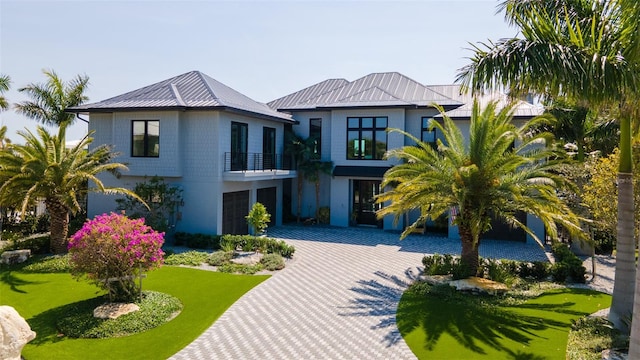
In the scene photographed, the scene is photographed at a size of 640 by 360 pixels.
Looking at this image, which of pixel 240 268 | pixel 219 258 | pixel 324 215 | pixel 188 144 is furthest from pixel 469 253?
pixel 188 144

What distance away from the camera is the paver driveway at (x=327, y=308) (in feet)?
29.5

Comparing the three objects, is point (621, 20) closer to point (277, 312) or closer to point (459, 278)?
point (459, 278)

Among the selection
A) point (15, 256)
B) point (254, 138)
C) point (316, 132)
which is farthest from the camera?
point (316, 132)

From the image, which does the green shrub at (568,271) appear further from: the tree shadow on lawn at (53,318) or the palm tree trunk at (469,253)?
the tree shadow on lawn at (53,318)

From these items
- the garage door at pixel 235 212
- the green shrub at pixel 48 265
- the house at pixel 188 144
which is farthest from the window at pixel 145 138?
the green shrub at pixel 48 265

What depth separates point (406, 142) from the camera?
2394 centimetres

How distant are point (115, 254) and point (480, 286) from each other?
1037 centimetres

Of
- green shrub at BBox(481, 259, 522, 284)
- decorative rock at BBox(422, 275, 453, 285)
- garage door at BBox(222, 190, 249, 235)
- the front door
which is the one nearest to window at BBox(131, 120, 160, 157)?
garage door at BBox(222, 190, 249, 235)

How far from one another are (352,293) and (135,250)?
6324 mm

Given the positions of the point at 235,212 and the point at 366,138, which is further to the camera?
the point at 366,138

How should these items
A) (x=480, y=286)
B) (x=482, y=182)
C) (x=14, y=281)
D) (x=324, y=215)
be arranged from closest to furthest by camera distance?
(x=480, y=286) → (x=482, y=182) → (x=14, y=281) → (x=324, y=215)

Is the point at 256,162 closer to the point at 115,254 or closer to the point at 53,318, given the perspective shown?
the point at 115,254

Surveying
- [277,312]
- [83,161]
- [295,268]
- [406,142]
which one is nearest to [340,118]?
[406,142]

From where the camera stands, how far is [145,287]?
42.2ft
